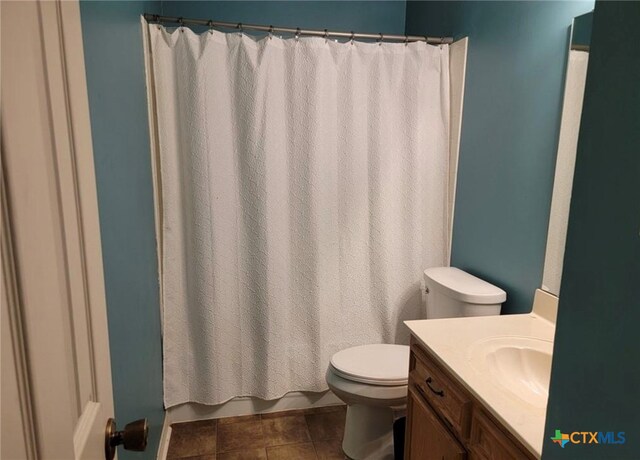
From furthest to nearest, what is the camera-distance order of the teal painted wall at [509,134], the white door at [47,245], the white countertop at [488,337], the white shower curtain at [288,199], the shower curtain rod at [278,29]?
the white shower curtain at [288,199], the shower curtain rod at [278,29], the teal painted wall at [509,134], the white countertop at [488,337], the white door at [47,245]

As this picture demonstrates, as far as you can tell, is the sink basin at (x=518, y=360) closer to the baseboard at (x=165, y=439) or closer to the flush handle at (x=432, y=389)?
the flush handle at (x=432, y=389)

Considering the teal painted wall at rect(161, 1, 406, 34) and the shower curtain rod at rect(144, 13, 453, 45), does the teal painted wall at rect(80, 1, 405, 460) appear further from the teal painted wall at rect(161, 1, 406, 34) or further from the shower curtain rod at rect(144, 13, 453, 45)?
the teal painted wall at rect(161, 1, 406, 34)

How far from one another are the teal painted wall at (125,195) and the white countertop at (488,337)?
93 centimetres

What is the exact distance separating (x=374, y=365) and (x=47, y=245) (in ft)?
5.32

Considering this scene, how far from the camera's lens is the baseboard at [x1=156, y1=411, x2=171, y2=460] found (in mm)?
1909

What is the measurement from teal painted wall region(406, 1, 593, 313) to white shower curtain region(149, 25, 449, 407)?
0.20 metres

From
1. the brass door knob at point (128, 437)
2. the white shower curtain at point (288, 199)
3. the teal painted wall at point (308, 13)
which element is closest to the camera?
the brass door knob at point (128, 437)

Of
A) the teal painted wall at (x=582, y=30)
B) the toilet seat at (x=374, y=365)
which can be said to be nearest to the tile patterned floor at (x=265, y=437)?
the toilet seat at (x=374, y=365)

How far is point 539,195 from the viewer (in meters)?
1.54

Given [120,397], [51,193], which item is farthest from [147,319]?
[51,193]

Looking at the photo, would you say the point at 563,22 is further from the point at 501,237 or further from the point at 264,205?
the point at 264,205

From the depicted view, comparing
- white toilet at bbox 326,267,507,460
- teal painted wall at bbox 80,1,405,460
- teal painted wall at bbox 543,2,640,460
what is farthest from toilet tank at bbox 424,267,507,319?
teal painted wall at bbox 80,1,405,460

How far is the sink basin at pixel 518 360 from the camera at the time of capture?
48.1 inches

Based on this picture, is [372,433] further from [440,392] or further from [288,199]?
[288,199]
